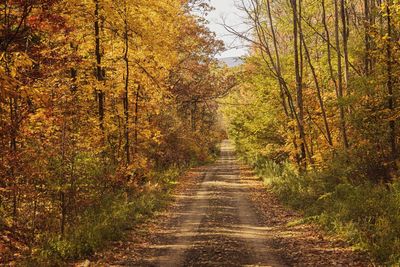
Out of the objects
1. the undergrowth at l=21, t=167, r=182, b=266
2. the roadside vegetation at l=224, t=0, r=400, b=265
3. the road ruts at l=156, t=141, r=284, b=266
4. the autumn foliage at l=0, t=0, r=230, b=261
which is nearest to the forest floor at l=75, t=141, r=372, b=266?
the road ruts at l=156, t=141, r=284, b=266

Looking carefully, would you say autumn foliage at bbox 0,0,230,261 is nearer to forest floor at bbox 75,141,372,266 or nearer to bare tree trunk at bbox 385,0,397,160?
forest floor at bbox 75,141,372,266

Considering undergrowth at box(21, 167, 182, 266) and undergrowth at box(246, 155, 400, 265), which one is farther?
undergrowth at box(21, 167, 182, 266)

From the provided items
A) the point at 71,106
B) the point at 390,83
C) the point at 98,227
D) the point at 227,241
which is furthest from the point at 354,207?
the point at 71,106

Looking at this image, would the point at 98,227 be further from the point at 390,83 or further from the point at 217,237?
the point at 390,83

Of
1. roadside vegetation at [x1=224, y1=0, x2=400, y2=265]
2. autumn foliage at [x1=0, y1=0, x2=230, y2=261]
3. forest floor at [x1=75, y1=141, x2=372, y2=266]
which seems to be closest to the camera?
forest floor at [x1=75, y1=141, x2=372, y2=266]

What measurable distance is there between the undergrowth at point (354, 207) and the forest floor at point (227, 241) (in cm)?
36

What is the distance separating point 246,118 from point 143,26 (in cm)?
1406

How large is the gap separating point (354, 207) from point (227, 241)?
3732 mm

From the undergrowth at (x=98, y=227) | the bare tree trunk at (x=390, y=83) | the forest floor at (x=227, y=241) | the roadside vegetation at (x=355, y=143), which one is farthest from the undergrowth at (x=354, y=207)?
the undergrowth at (x=98, y=227)

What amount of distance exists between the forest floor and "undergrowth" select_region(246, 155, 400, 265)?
0.36 metres

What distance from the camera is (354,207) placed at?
1130 centimetres

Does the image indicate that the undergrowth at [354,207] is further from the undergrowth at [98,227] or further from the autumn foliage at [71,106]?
the autumn foliage at [71,106]

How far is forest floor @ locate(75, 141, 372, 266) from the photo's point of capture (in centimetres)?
912

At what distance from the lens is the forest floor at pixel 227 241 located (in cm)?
912
